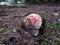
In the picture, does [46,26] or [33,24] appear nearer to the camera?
[33,24]

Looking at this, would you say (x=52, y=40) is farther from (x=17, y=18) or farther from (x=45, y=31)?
(x=17, y=18)

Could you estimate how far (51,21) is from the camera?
16.1ft

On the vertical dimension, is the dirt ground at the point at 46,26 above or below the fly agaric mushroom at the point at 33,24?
below

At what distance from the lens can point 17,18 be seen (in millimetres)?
5312

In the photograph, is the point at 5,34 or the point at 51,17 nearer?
Answer: the point at 5,34

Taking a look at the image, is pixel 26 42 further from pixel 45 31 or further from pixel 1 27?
pixel 1 27

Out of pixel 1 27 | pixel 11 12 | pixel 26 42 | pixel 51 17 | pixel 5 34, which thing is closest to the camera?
pixel 26 42

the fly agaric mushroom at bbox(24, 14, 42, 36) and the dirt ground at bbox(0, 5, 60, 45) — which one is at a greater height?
the fly agaric mushroom at bbox(24, 14, 42, 36)

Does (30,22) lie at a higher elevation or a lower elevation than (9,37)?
higher

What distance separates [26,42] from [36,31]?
327 mm

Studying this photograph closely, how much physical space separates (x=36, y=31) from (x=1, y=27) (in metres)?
Result: 0.85

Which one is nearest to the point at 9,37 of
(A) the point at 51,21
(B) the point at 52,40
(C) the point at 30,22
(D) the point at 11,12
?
(C) the point at 30,22

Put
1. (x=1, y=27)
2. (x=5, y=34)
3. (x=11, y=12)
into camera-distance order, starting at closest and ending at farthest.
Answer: (x=5, y=34)
(x=1, y=27)
(x=11, y=12)

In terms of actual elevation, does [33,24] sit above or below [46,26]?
above
